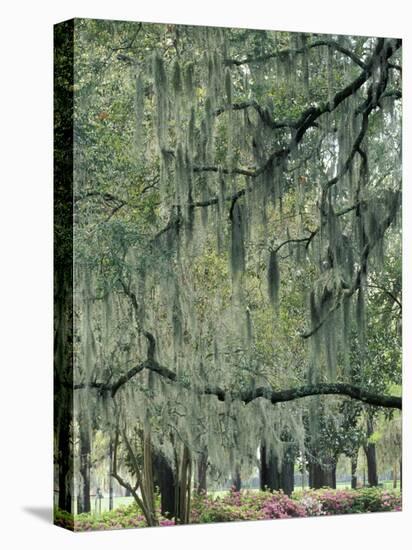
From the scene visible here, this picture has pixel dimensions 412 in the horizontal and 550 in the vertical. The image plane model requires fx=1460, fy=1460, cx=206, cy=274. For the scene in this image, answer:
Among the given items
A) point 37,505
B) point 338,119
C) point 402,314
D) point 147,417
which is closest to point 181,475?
point 147,417

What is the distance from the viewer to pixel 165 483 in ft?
33.7

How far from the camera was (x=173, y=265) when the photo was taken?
10.3 meters

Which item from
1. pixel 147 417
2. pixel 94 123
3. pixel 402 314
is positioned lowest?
pixel 147 417

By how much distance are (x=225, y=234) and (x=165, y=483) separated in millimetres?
1829

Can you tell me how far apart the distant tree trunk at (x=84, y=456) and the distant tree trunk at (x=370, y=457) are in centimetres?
225

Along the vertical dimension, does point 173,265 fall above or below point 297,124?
below

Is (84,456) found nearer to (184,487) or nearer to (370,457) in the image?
(184,487)

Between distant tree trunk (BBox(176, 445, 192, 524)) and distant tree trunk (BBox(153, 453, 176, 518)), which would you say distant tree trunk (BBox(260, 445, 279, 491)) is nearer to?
distant tree trunk (BBox(176, 445, 192, 524))

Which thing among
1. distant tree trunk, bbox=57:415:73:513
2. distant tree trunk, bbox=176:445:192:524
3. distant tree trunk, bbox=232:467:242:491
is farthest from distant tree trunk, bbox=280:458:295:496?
distant tree trunk, bbox=57:415:73:513

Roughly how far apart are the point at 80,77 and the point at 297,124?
5.68 ft

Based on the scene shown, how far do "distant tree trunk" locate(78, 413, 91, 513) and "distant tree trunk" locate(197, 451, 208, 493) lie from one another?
839 millimetres

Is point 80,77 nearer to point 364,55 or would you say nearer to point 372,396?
point 364,55

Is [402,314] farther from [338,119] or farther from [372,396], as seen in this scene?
[338,119]

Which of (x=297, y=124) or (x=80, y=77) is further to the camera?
(x=297, y=124)
